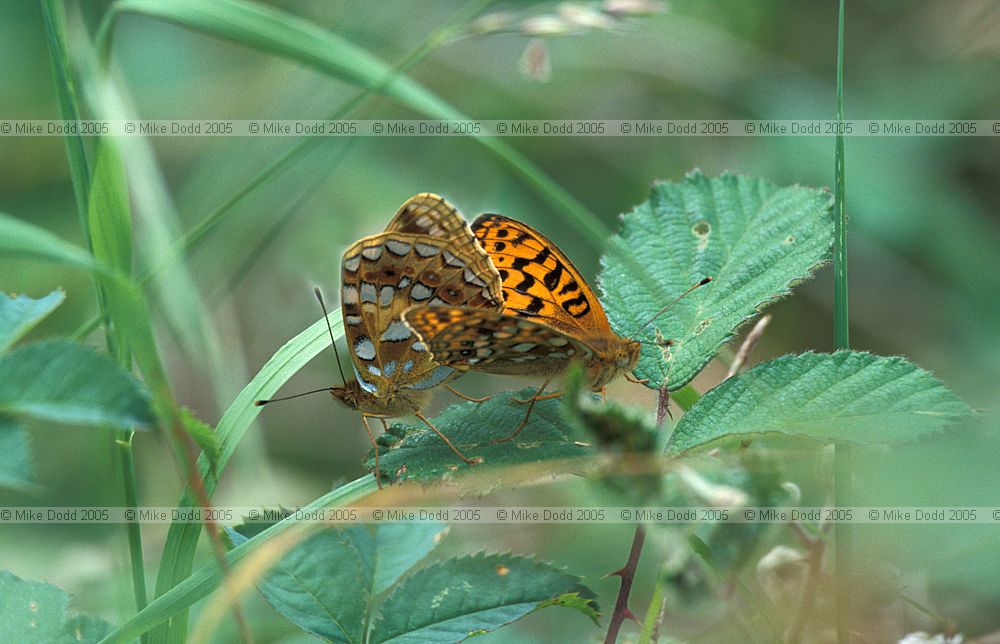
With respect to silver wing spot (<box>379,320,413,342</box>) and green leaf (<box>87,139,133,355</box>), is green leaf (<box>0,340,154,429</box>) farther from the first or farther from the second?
silver wing spot (<box>379,320,413,342</box>)

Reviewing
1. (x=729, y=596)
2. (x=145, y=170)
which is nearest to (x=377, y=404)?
(x=729, y=596)

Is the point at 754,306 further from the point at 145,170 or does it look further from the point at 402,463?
the point at 145,170

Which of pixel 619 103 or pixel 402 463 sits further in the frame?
pixel 619 103

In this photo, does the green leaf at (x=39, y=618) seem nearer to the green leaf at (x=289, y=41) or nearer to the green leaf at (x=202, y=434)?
the green leaf at (x=202, y=434)

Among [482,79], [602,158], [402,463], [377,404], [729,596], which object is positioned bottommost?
[729,596]

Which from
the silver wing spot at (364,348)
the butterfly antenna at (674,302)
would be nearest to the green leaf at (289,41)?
the butterfly antenna at (674,302)

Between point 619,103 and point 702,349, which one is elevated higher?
point 619,103
